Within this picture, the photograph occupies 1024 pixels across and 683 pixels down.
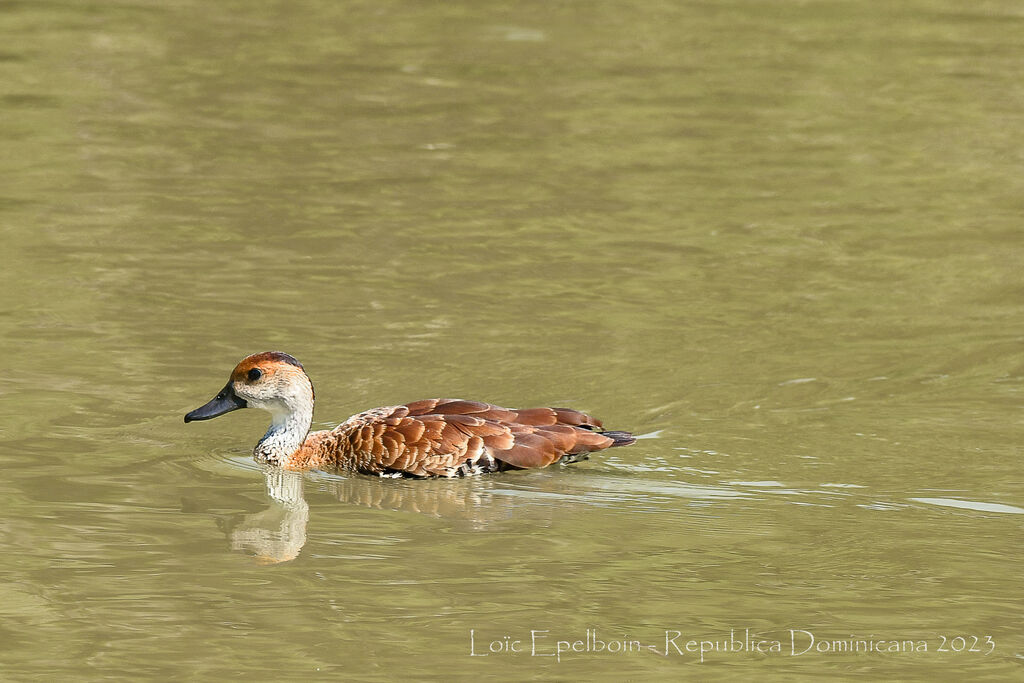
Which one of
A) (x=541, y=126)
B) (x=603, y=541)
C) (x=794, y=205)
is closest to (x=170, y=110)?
(x=541, y=126)

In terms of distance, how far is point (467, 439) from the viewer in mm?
10281

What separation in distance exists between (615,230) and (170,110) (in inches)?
227

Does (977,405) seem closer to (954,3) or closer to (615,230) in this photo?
(615,230)

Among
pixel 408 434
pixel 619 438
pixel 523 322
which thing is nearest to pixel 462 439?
pixel 408 434

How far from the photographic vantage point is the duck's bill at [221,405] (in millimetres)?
10688

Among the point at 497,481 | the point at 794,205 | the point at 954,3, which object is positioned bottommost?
the point at 497,481

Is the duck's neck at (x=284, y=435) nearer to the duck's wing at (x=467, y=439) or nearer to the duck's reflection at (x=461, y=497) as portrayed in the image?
the duck's reflection at (x=461, y=497)

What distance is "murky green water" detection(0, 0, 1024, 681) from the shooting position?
7875mm

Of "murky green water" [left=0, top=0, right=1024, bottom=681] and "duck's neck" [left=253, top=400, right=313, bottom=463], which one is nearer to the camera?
"murky green water" [left=0, top=0, right=1024, bottom=681]

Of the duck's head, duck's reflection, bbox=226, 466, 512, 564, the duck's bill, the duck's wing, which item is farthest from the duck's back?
the duck's bill

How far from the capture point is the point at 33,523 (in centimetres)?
905

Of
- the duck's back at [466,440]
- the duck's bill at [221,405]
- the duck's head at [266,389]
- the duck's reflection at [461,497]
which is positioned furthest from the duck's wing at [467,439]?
the duck's bill at [221,405]

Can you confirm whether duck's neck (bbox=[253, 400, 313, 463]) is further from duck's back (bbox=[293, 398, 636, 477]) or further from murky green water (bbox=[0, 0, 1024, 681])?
duck's back (bbox=[293, 398, 636, 477])

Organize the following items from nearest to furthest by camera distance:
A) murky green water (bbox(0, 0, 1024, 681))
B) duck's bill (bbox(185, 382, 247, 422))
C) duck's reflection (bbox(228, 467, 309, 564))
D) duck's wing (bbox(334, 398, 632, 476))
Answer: murky green water (bbox(0, 0, 1024, 681)) → duck's reflection (bbox(228, 467, 309, 564)) → duck's wing (bbox(334, 398, 632, 476)) → duck's bill (bbox(185, 382, 247, 422))
